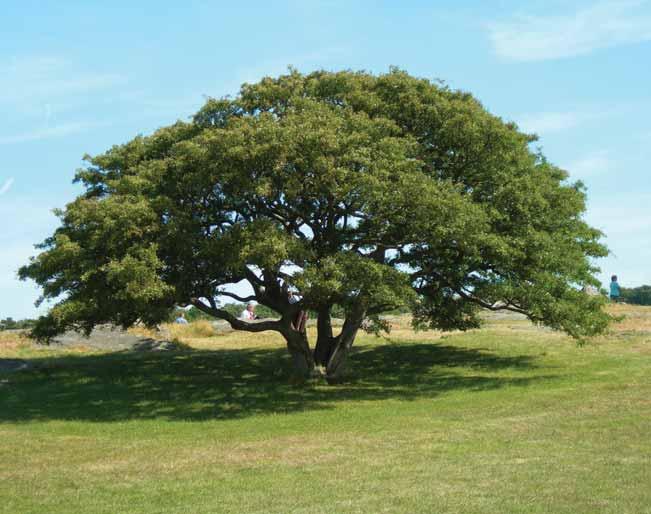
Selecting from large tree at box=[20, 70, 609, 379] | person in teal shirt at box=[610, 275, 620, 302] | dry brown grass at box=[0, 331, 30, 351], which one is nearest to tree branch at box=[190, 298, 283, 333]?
large tree at box=[20, 70, 609, 379]

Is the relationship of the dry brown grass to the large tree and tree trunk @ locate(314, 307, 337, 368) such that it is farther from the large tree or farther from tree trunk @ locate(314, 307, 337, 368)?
tree trunk @ locate(314, 307, 337, 368)

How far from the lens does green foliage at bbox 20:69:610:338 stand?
21.8 meters

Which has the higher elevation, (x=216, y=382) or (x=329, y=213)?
(x=329, y=213)

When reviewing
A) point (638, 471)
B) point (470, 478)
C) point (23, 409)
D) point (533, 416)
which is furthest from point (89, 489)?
point (23, 409)

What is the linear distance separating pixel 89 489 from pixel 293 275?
408 inches

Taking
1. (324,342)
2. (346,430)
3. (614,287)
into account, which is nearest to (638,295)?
(614,287)

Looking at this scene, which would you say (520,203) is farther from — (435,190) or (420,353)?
(420,353)

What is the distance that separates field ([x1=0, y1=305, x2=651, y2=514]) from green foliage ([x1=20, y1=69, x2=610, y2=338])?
300cm

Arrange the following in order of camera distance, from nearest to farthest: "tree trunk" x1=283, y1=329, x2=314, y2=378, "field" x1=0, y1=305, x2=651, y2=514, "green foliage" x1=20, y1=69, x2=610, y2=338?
1. "field" x1=0, y1=305, x2=651, y2=514
2. "green foliage" x1=20, y1=69, x2=610, y2=338
3. "tree trunk" x1=283, y1=329, x2=314, y2=378

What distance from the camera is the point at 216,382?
28625mm

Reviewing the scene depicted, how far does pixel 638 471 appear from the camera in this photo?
12258mm

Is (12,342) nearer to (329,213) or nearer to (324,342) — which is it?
(324,342)

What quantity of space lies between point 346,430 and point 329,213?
26.5ft

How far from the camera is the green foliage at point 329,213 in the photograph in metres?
21.8
